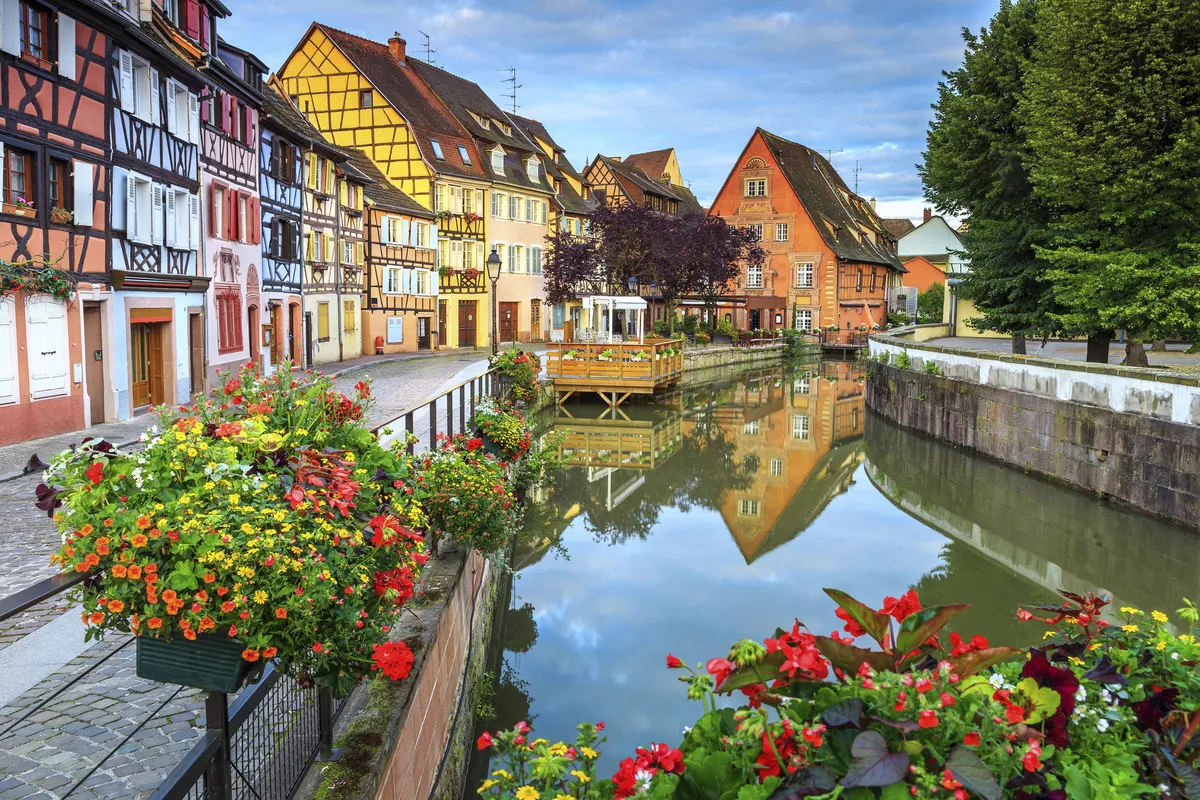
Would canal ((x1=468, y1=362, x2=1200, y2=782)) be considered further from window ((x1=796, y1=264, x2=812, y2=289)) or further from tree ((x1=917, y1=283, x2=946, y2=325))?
tree ((x1=917, y1=283, x2=946, y2=325))

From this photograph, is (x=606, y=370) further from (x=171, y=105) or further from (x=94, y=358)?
(x=94, y=358)

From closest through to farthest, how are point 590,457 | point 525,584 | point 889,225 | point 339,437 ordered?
1. point 339,437
2. point 525,584
3. point 590,457
4. point 889,225

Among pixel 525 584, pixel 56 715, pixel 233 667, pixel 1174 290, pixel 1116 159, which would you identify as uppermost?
pixel 1116 159

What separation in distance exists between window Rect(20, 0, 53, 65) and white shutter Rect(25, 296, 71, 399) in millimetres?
3739

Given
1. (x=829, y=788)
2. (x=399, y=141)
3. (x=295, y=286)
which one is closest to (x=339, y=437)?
(x=829, y=788)

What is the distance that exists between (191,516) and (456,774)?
163 inches

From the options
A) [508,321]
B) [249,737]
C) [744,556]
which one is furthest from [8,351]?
[508,321]

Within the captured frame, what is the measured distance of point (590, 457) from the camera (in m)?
22.2

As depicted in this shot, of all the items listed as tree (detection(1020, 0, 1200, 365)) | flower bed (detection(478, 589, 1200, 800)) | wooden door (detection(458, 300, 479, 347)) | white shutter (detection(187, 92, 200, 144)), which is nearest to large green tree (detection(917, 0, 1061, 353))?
tree (detection(1020, 0, 1200, 365))

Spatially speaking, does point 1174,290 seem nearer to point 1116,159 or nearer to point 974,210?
point 1116,159

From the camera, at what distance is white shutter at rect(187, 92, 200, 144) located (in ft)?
70.7

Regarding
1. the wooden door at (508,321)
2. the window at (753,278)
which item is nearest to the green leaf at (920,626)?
the wooden door at (508,321)

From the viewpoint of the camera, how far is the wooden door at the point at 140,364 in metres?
19.7

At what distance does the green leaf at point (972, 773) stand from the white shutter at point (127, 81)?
63.7 ft
